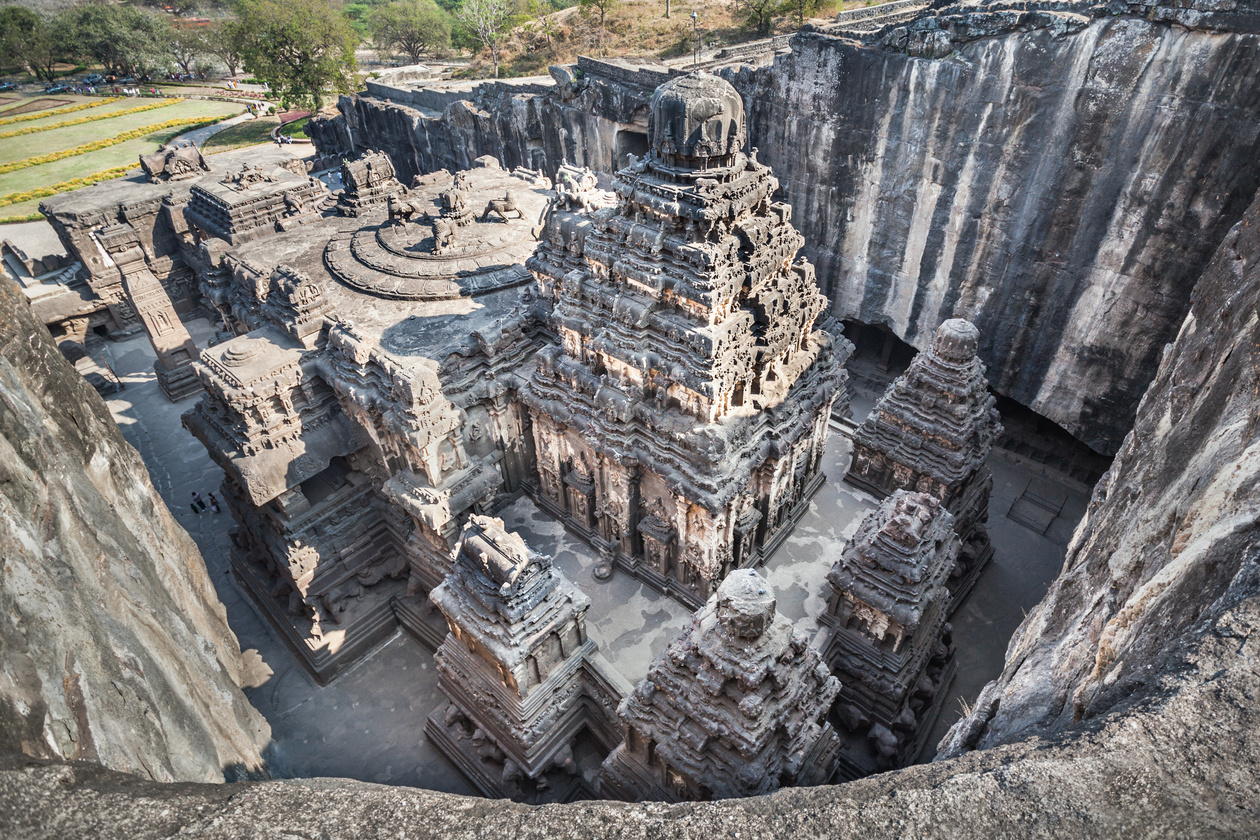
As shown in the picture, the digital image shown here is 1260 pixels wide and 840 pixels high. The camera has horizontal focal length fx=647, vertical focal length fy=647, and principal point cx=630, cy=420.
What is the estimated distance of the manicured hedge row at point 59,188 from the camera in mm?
46250

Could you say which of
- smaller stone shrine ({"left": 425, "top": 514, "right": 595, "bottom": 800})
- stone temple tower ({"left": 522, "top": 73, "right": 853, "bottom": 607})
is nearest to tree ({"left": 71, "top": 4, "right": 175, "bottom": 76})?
stone temple tower ({"left": 522, "top": 73, "right": 853, "bottom": 607})

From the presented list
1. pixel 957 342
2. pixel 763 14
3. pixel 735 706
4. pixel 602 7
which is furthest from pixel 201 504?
pixel 602 7

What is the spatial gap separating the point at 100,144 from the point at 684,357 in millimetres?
65340

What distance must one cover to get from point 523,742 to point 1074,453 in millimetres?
22310

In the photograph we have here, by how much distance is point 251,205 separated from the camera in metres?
24.9

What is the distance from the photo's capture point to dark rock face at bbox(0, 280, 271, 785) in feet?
16.2

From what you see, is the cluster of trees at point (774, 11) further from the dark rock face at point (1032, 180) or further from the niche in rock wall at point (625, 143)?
the dark rock face at point (1032, 180)

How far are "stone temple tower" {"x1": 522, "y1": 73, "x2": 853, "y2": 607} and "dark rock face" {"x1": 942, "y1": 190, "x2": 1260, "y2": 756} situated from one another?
21.8 ft

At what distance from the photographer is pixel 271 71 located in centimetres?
5253

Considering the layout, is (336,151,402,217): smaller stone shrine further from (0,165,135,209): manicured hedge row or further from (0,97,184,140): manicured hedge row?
(0,97,184,140): manicured hedge row

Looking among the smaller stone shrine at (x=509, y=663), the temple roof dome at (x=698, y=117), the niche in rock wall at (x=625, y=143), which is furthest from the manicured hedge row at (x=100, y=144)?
the temple roof dome at (x=698, y=117)

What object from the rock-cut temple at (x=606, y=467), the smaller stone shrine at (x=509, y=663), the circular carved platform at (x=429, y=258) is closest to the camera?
the rock-cut temple at (x=606, y=467)

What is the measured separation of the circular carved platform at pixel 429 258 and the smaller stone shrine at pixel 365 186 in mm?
1801

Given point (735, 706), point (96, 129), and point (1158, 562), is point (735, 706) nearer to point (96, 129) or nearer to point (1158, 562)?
point (1158, 562)
